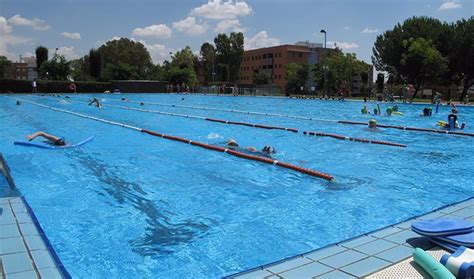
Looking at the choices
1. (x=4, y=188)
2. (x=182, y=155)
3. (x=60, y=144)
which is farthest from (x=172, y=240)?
(x=60, y=144)

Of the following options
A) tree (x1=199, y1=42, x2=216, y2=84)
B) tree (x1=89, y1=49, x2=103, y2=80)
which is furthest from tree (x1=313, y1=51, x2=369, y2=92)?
tree (x1=199, y1=42, x2=216, y2=84)

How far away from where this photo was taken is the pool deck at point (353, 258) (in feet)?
10.3

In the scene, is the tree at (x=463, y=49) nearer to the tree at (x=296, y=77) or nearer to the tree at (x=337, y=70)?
the tree at (x=337, y=70)

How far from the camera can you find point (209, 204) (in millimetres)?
5941

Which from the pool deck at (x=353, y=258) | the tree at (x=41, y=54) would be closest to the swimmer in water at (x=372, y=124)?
the pool deck at (x=353, y=258)

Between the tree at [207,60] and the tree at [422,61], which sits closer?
the tree at [422,61]

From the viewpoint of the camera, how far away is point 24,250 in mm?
3455

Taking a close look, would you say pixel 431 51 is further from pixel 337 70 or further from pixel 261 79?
pixel 261 79

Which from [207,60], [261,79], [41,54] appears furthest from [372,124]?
[207,60]

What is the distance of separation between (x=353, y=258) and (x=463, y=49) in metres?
43.0

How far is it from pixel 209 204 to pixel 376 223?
2.27 m

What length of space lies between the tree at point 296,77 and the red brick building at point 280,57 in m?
17.4

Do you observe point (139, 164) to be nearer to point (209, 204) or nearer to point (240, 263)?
point (209, 204)

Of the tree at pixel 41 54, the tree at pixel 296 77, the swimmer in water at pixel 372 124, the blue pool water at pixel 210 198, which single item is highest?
the tree at pixel 41 54
